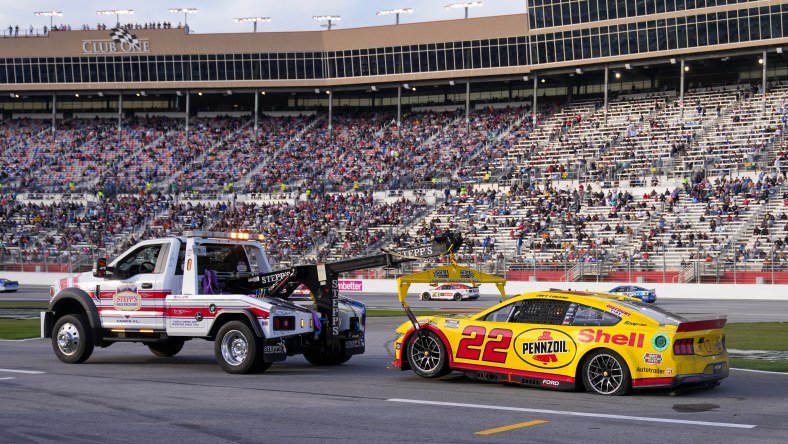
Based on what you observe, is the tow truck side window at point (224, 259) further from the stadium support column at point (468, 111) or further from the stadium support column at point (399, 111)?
the stadium support column at point (399, 111)

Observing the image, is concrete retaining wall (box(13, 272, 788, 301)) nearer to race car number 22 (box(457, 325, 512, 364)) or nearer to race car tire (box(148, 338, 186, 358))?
race car tire (box(148, 338, 186, 358))

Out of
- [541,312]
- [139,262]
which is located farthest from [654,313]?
[139,262]

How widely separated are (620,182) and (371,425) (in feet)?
154

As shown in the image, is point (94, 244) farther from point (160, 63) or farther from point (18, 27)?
point (18, 27)

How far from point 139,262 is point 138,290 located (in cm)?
47

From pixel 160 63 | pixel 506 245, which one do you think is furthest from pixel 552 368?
pixel 160 63

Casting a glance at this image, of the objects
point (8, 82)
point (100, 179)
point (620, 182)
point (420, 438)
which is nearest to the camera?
point (420, 438)

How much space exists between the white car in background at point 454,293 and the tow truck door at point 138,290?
95.0 ft

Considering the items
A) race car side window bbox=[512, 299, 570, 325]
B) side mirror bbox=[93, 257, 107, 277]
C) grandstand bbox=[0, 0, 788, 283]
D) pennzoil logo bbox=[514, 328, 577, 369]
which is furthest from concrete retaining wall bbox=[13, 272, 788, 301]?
pennzoil logo bbox=[514, 328, 577, 369]

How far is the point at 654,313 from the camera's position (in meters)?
13.3

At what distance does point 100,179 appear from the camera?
70375 mm

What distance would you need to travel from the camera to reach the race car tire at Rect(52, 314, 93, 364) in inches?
658

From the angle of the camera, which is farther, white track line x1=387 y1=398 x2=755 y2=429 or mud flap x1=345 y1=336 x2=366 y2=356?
mud flap x1=345 y1=336 x2=366 y2=356

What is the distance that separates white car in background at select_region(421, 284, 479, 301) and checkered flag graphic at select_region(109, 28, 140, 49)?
43167 millimetres
